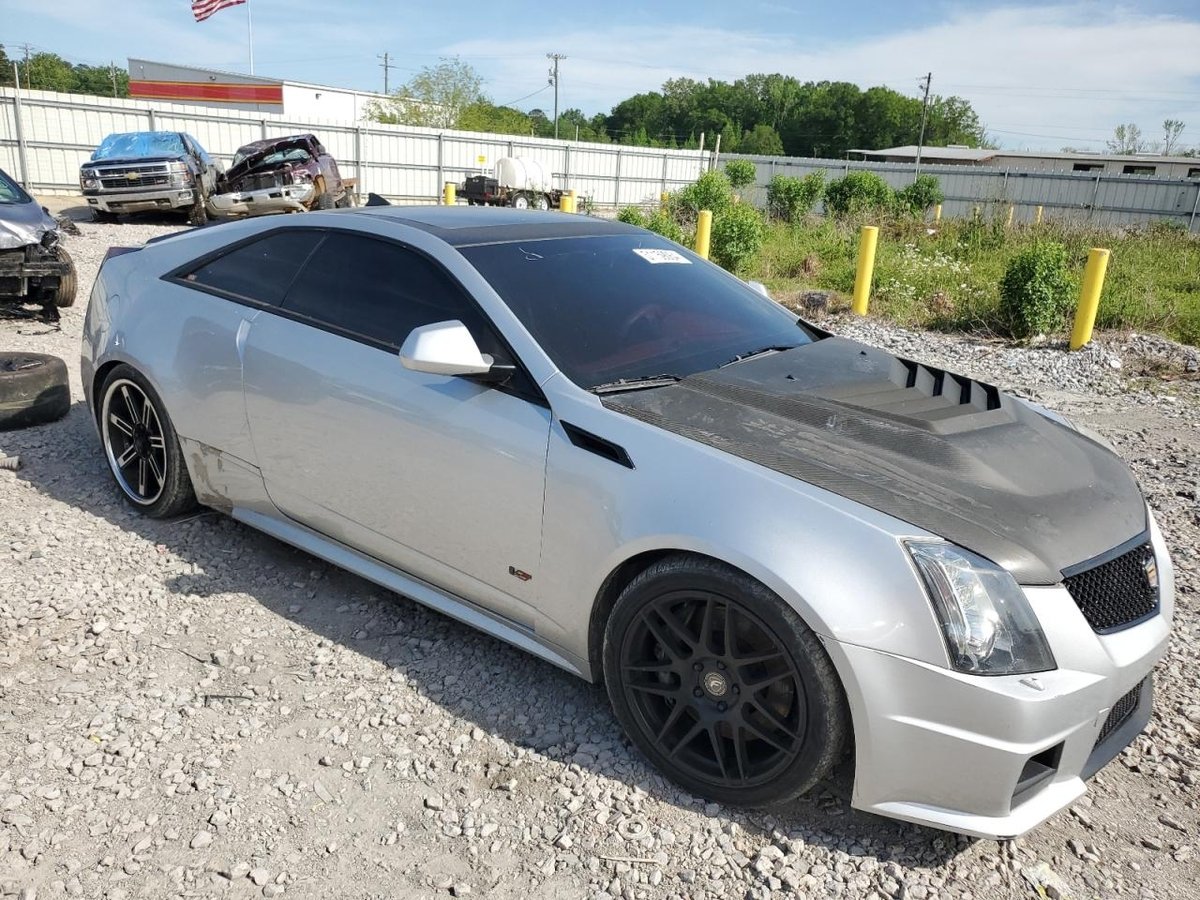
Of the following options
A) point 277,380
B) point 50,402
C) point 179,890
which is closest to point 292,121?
point 50,402

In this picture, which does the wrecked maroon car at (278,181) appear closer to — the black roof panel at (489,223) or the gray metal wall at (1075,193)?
the gray metal wall at (1075,193)

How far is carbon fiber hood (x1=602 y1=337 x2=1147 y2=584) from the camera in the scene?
2.33 metres

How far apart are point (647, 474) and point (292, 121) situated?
28.4 meters

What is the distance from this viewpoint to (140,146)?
18.3 m

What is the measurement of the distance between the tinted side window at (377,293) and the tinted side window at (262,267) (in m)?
0.09

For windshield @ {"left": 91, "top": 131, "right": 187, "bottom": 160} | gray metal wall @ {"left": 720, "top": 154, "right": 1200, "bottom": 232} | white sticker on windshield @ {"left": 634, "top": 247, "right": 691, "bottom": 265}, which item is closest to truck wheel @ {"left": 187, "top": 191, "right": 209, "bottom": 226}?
windshield @ {"left": 91, "top": 131, "right": 187, "bottom": 160}

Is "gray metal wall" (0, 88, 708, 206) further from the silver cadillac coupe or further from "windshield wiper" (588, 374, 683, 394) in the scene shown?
"windshield wiper" (588, 374, 683, 394)

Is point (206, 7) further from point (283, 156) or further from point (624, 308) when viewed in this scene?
point (624, 308)

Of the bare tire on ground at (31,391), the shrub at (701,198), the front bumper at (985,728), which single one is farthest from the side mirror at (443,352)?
the shrub at (701,198)

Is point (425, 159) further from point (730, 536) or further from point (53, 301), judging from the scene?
point (730, 536)

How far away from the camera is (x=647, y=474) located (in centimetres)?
255

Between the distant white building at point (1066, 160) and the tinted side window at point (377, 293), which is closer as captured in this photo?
the tinted side window at point (377, 293)

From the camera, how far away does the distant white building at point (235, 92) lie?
153 ft

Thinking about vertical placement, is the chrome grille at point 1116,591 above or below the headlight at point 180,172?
below
